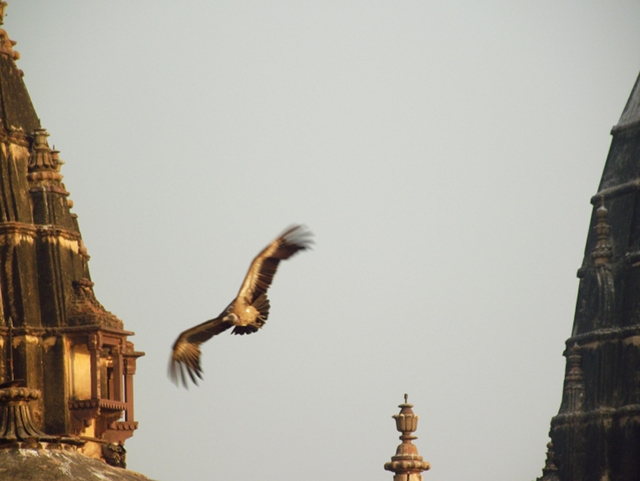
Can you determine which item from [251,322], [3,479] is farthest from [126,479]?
[251,322]

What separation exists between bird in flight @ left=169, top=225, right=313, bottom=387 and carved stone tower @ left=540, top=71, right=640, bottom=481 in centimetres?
2173

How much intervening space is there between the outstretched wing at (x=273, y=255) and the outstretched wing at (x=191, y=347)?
71 centimetres

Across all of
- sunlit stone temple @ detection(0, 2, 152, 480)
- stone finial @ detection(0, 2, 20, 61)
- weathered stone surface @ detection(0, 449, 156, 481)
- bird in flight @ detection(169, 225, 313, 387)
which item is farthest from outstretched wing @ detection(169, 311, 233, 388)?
stone finial @ detection(0, 2, 20, 61)

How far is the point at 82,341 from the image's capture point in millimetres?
59156

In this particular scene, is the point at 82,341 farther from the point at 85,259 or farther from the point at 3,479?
the point at 3,479

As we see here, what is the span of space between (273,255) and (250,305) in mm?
1060

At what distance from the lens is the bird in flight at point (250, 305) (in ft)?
139

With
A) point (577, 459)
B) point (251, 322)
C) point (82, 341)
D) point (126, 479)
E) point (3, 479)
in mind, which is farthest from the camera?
point (577, 459)

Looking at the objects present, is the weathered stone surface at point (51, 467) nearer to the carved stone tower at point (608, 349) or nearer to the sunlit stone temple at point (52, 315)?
the sunlit stone temple at point (52, 315)

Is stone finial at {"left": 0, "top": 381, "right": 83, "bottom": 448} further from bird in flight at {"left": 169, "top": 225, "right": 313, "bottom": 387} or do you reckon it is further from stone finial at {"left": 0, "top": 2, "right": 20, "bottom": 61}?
stone finial at {"left": 0, "top": 2, "right": 20, "bottom": 61}

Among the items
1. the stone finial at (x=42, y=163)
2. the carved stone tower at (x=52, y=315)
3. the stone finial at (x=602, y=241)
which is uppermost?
the stone finial at (x=602, y=241)

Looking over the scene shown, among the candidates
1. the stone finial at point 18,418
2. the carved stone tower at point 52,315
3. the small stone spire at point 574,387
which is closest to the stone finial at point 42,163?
the carved stone tower at point 52,315

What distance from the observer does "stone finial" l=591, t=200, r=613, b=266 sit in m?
64.7

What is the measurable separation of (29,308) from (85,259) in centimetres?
295
